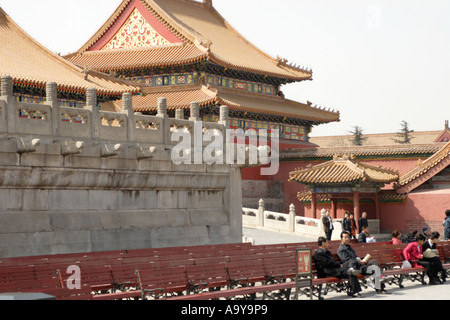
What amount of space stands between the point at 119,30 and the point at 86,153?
2483 centimetres

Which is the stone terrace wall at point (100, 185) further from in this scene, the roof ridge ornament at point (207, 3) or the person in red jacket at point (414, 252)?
the roof ridge ornament at point (207, 3)

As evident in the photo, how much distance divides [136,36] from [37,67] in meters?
A: 13.7

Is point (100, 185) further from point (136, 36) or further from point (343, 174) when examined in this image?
point (136, 36)

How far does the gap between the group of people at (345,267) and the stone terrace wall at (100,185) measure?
5163 mm

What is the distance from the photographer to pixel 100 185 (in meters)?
17.5

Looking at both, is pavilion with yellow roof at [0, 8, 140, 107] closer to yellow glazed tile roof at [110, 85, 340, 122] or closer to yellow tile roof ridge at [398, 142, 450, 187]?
yellow glazed tile roof at [110, 85, 340, 122]

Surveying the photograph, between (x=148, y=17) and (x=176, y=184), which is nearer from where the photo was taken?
(x=176, y=184)

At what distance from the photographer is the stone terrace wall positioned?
16.0 m

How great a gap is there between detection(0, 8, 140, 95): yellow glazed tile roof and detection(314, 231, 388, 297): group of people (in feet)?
47.7

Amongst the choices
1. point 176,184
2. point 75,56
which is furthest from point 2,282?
point 75,56

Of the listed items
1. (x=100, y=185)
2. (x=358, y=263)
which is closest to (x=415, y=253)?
(x=358, y=263)
